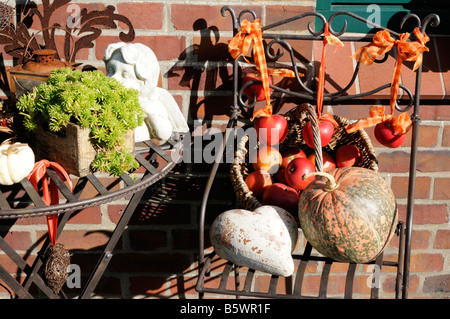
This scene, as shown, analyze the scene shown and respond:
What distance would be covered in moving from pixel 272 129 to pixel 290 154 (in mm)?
129

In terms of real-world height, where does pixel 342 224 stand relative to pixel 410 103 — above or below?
below

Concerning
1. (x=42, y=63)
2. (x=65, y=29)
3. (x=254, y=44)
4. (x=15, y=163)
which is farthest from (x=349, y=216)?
(x=65, y=29)

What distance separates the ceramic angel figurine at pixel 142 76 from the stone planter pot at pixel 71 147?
0.11 metres

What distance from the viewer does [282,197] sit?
130cm

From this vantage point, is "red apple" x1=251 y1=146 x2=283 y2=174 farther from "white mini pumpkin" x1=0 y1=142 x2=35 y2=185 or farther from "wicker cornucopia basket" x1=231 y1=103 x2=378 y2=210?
"white mini pumpkin" x1=0 y1=142 x2=35 y2=185

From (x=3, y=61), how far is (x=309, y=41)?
3.24 ft

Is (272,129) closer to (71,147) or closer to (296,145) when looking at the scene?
(296,145)

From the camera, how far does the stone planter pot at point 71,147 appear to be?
3.53 ft

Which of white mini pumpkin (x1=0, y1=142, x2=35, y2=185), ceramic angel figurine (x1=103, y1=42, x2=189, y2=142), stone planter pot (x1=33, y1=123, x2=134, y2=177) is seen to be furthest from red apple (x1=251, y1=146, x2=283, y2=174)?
white mini pumpkin (x1=0, y1=142, x2=35, y2=185)

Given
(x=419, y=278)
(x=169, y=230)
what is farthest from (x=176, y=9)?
(x=419, y=278)

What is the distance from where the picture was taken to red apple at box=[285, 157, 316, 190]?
132cm

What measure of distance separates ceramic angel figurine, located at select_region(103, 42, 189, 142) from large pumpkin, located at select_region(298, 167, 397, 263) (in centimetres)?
44

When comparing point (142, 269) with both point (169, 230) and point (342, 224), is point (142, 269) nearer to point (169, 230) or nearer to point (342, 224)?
point (169, 230)

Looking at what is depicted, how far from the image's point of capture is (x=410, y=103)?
4.69 ft
